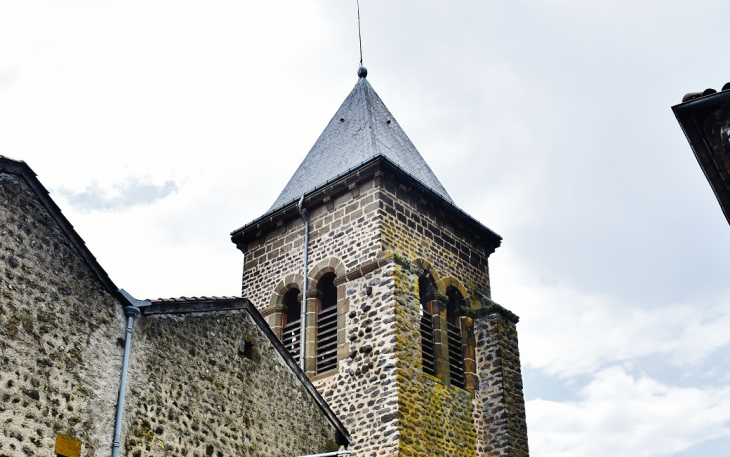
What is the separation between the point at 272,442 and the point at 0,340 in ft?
11.8

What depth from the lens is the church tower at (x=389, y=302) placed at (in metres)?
13.7

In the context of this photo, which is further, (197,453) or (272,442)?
(272,442)

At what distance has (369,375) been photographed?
1379 centimetres

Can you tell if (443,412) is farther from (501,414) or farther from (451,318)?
(451,318)

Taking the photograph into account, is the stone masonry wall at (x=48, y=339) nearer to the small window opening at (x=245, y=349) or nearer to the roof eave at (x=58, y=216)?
the roof eave at (x=58, y=216)

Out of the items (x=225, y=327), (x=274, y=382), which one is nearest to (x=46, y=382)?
(x=225, y=327)

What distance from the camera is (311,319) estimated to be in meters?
15.5

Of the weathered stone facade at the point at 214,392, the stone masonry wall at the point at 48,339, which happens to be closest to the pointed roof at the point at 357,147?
the weathered stone facade at the point at 214,392

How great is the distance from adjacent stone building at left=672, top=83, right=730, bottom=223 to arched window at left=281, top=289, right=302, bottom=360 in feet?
31.1

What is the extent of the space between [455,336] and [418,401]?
240 cm

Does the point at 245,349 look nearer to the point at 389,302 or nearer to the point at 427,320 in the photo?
the point at 389,302

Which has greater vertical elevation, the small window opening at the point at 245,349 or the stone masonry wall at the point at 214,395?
the small window opening at the point at 245,349

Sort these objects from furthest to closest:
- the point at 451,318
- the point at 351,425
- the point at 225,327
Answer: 1. the point at 451,318
2. the point at 351,425
3. the point at 225,327

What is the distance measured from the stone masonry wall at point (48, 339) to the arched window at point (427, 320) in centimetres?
809
